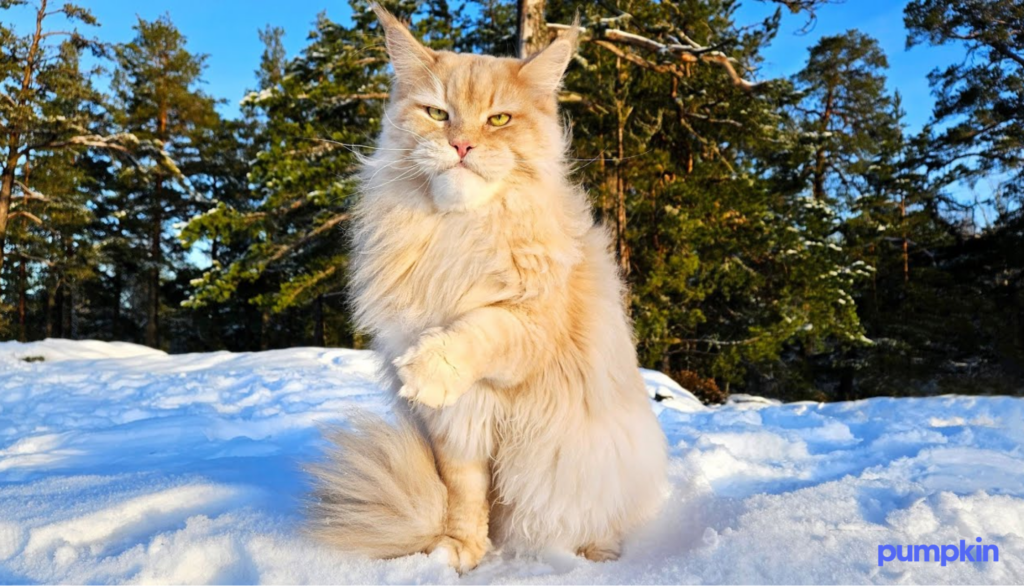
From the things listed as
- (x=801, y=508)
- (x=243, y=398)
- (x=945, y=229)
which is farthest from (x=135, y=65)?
(x=945, y=229)

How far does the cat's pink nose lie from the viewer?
1.58m

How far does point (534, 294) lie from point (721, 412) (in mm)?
3459

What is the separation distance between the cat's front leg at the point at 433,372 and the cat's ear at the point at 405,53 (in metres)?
0.95

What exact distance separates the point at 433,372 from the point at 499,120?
87 centimetres

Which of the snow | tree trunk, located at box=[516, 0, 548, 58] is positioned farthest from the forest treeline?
the snow

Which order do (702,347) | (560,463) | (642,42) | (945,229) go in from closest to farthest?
(560,463) → (642,42) → (702,347) → (945,229)

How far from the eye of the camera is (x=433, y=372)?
1230 millimetres

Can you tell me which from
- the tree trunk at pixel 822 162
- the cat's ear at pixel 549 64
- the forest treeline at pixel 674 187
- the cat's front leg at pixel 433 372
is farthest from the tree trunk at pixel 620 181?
the cat's front leg at pixel 433 372

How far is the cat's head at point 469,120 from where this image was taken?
1.58m

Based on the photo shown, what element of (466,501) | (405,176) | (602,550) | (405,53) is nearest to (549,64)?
(405,53)

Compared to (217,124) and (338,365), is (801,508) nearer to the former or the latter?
(338,365)

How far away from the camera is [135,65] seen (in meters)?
16.8

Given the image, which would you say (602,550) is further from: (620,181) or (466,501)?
(620,181)

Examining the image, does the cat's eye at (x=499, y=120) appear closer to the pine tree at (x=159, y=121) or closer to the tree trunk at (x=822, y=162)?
→ the tree trunk at (x=822, y=162)
